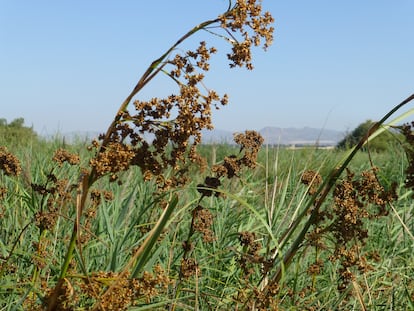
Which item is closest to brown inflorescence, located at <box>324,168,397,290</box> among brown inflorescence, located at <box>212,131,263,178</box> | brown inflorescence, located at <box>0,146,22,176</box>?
brown inflorescence, located at <box>212,131,263,178</box>

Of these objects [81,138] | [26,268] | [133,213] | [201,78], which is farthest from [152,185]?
[81,138]

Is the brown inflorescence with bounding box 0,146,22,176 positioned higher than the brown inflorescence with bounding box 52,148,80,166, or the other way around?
the brown inflorescence with bounding box 52,148,80,166

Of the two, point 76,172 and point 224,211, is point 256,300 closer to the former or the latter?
point 224,211

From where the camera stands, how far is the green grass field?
7.27 feet

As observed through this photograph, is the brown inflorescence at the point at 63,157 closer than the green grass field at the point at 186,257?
No

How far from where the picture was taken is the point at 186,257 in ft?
10.2

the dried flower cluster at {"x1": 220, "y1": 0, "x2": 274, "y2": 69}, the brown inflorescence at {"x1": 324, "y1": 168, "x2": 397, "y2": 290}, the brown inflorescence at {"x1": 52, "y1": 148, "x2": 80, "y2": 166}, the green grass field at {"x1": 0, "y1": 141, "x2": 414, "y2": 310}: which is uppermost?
the dried flower cluster at {"x1": 220, "y1": 0, "x2": 274, "y2": 69}

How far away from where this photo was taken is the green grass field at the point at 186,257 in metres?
2.21

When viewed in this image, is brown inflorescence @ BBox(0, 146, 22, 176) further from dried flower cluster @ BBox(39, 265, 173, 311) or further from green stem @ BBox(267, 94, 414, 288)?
green stem @ BBox(267, 94, 414, 288)

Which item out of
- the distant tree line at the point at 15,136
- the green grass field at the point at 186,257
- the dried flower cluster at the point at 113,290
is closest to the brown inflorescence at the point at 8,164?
the green grass field at the point at 186,257

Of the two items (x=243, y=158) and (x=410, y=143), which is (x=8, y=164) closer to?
(x=243, y=158)

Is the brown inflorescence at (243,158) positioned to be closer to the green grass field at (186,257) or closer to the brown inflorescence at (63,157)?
the green grass field at (186,257)

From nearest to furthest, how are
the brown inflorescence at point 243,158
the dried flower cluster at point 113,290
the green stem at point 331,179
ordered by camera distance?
the dried flower cluster at point 113,290 < the green stem at point 331,179 < the brown inflorescence at point 243,158

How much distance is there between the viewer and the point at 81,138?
41.1 ft
